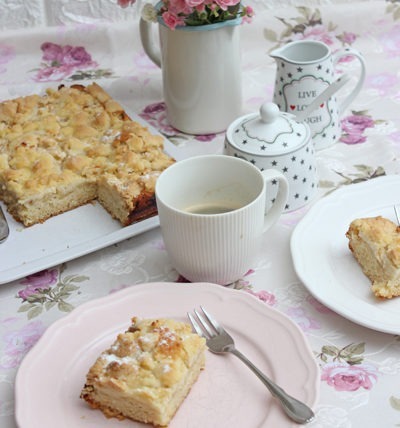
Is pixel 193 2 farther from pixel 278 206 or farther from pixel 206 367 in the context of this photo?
pixel 206 367

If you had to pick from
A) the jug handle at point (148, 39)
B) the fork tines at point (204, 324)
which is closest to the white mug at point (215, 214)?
the fork tines at point (204, 324)

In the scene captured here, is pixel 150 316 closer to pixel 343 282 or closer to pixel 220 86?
pixel 343 282

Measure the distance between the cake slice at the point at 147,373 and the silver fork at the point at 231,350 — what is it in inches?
2.1

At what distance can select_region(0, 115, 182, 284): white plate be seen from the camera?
139 cm

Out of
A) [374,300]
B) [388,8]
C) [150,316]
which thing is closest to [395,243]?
[374,300]

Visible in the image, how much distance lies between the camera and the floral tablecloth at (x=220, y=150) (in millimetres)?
1166

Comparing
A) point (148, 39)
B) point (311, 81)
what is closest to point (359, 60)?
point (311, 81)

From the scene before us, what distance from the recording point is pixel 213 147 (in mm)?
1806

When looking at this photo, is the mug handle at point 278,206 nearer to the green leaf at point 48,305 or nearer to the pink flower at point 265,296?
the pink flower at point 265,296

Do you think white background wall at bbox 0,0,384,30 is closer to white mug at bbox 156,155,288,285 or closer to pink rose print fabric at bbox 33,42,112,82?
pink rose print fabric at bbox 33,42,112,82

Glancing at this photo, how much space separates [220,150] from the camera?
5.86 ft

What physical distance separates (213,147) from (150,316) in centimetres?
68

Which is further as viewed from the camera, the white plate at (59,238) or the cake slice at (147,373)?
the white plate at (59,238)

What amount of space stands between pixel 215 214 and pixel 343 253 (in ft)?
0.91
